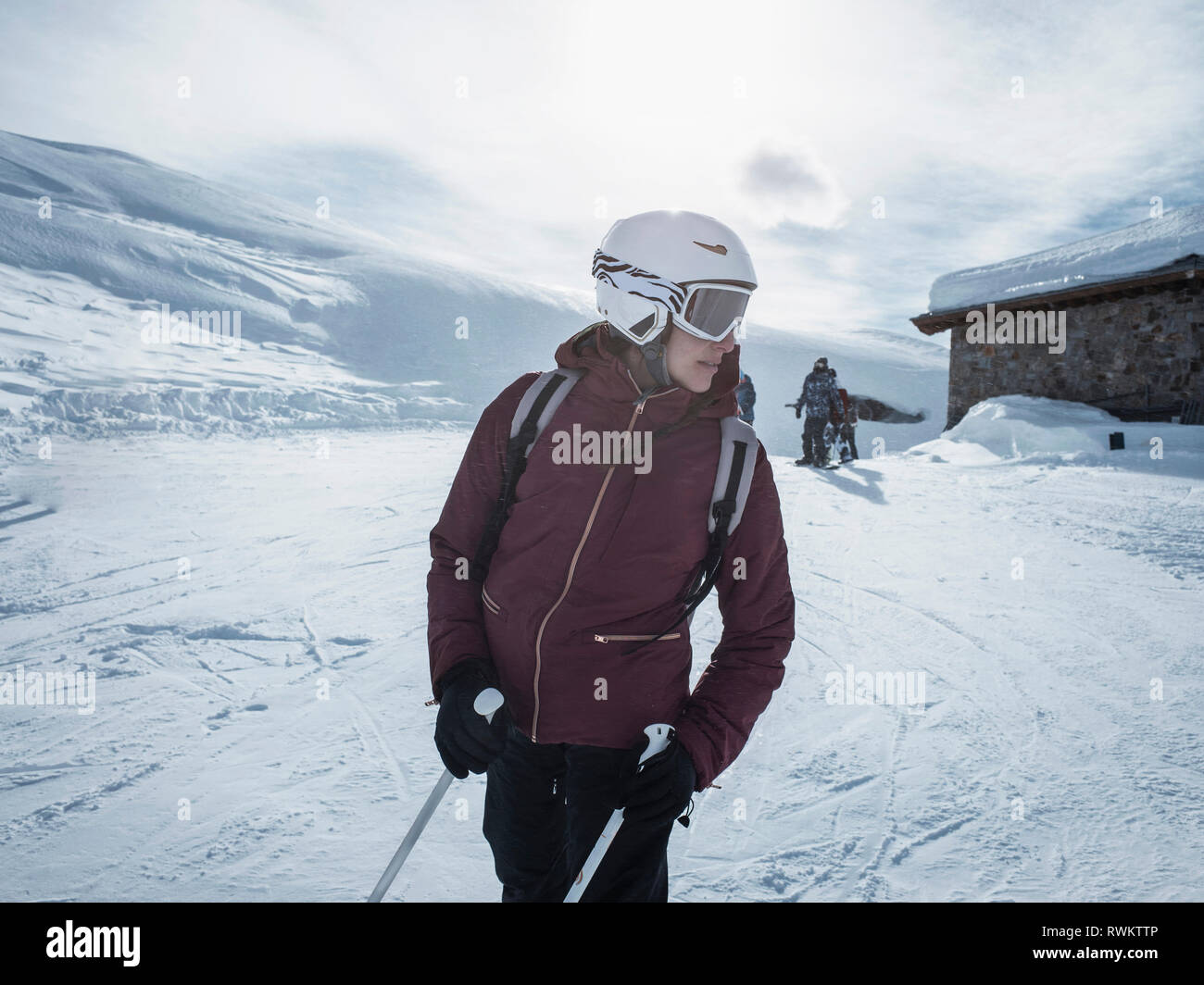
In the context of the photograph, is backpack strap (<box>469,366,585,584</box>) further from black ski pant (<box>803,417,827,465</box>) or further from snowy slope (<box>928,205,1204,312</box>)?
snowy slope (<box>928,205,1204,312</box>)

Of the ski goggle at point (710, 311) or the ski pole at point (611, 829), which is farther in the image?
the ski goggle at point (710, 311)

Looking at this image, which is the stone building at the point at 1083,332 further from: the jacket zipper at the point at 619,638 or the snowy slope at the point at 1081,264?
the jacket zipper at the point at 619,638

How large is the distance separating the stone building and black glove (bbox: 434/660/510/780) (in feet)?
50.0

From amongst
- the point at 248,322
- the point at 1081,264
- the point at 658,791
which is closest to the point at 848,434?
the point at 1081,264

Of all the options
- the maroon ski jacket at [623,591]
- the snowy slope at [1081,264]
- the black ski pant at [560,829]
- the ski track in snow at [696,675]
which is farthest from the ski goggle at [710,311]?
the snowy slope at [1081,264]

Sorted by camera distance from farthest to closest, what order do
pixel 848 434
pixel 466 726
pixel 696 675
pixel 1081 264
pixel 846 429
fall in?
pixel 848 434, pixel 846 429, pixel 1081 264, pixel 696 675, pixel 466 726

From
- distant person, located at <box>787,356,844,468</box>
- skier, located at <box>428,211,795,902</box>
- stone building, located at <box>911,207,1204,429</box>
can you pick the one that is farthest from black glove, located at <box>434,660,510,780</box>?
stone building, located at <box>911,207,1204,429</box>

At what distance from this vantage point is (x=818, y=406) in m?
12.6

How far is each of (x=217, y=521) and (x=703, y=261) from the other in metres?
6.94

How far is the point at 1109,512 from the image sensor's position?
7.82 m

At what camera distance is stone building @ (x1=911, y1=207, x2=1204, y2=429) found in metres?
12.8

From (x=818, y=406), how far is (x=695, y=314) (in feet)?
37.4

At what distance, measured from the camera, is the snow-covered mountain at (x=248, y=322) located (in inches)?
603

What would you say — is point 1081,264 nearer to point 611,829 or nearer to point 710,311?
point 710,311
